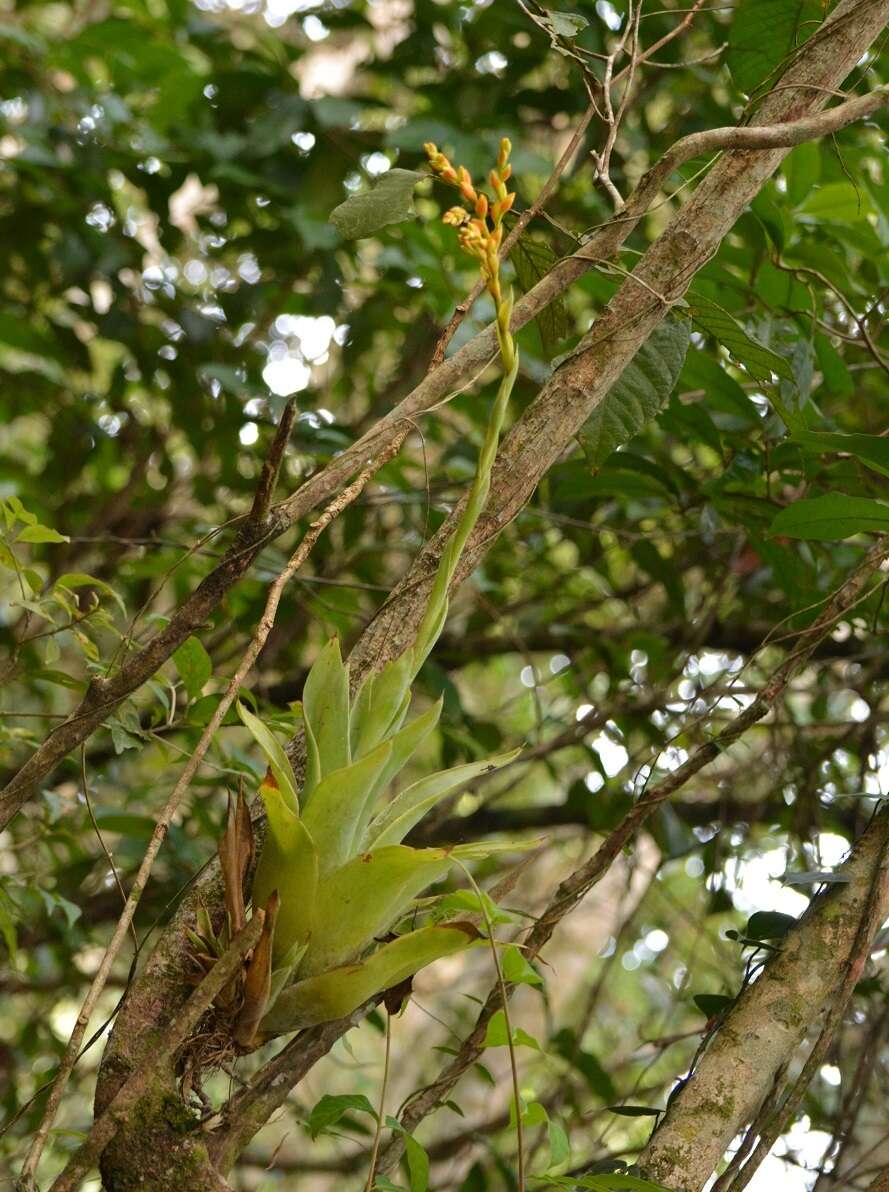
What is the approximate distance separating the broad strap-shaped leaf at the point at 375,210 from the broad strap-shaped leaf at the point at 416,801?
1.30 feet

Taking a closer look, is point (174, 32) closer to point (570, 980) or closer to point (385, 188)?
point (385, 188)

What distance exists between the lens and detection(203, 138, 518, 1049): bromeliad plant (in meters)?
0.67

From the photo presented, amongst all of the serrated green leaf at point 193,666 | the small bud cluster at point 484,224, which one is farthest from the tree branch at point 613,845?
the small bud cluster at point 484,224

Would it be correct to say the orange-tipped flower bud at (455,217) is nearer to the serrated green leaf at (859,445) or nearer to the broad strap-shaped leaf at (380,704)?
the broad strap-shaped leaf at (380,704)

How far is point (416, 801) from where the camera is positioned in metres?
0.76

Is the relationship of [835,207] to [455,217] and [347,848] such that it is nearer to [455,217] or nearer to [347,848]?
[455,217]

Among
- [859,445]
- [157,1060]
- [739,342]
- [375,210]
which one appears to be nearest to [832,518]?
[859,445]

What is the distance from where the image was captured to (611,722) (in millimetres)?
1669

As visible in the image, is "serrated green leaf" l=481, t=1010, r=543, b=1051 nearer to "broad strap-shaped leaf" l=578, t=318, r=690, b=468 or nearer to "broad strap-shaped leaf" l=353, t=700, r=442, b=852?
"broad strap-shaped leaf" l=353, t=700, r=442, b=852

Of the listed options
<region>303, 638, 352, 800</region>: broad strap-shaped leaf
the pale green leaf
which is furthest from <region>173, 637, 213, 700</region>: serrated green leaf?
the pale green leaf

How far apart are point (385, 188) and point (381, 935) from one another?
21.2 inches

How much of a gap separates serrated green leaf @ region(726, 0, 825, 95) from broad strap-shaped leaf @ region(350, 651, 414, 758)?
70cm

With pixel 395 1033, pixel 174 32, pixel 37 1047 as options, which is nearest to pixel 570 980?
pixel 395 1033

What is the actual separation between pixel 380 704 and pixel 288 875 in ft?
0.38
